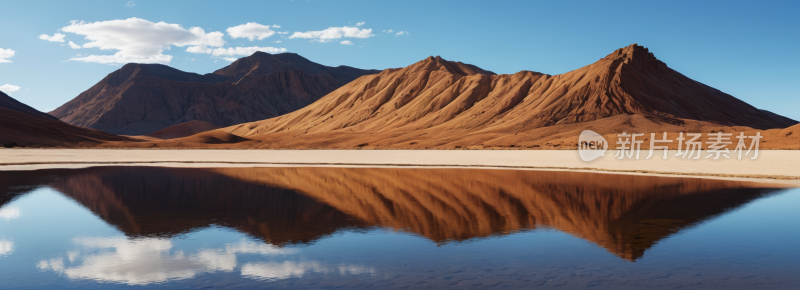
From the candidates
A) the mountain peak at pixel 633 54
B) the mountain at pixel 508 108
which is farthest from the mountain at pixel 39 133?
the mountain peak at pixel 633 54

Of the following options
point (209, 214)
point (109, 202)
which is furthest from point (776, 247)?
point (109, 202)

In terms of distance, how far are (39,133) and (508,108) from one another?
104 m

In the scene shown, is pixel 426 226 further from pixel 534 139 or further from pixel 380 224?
pixel 534 139

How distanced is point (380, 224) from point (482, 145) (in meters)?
76.5

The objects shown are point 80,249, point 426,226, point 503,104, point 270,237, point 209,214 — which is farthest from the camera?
point 503,104

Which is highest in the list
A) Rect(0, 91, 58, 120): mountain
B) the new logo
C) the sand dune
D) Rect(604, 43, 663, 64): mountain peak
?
Rect(604, 43, 663, 64): mountain peak

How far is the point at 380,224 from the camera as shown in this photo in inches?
561

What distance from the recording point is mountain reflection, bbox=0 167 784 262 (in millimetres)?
13312

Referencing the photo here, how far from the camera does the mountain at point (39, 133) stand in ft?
316

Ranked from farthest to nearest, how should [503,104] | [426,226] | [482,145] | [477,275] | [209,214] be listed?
[503,104] < [482,145] < [209,214] < [426,226] < [477,275]

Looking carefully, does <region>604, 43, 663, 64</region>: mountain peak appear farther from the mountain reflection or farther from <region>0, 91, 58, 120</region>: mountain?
<region>0, 91, 58, 120</region>: mountain

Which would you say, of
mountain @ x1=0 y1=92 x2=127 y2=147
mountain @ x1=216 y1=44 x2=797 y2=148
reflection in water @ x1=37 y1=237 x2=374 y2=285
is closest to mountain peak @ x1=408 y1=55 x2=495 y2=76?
mountain @ x1=216 y1=44 x2=797 y2=148

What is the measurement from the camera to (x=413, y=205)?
58.6 feet

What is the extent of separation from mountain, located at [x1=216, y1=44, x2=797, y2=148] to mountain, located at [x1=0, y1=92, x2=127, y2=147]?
121 feet
